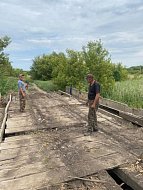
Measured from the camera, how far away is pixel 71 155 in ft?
20.1

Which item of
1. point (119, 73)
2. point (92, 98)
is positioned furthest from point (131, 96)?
point (119, 73)

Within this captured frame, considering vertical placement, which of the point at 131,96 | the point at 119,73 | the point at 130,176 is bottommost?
the point at 130,176

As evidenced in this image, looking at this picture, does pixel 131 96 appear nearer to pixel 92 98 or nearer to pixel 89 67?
pixel 89 67

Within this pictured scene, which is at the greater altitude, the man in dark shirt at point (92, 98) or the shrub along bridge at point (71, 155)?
the man in dark shirt at point (92, 98)

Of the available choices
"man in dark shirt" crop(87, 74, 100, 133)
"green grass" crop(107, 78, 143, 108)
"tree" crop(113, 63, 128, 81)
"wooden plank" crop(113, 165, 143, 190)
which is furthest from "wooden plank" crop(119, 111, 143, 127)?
"tree" crop(113, 63, 128, 81)

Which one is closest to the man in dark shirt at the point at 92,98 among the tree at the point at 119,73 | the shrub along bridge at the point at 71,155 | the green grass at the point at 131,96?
the shrub along bridge at the point at 71,155

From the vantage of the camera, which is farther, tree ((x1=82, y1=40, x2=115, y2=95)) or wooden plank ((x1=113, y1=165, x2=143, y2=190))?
tree ((x1=82, y1=40, x2=115, y2=95))

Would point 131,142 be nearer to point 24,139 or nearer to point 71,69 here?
point 24,139

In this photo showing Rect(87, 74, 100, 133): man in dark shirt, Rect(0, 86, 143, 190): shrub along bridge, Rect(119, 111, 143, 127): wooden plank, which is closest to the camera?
Rect(0, 86, 143, 190): shrub along bridge

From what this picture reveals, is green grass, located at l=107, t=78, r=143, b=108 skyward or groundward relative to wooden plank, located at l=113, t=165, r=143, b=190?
skyward

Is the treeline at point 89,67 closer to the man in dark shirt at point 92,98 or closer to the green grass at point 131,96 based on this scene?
the green grass at point 131,96

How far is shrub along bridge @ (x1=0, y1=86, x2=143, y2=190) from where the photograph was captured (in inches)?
189

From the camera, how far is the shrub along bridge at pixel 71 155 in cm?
480

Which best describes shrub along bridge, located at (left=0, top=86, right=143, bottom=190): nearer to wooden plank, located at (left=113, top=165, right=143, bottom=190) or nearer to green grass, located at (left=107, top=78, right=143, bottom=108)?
wooden plank, located at (left=113, top=165, right=143, bottom=190)
